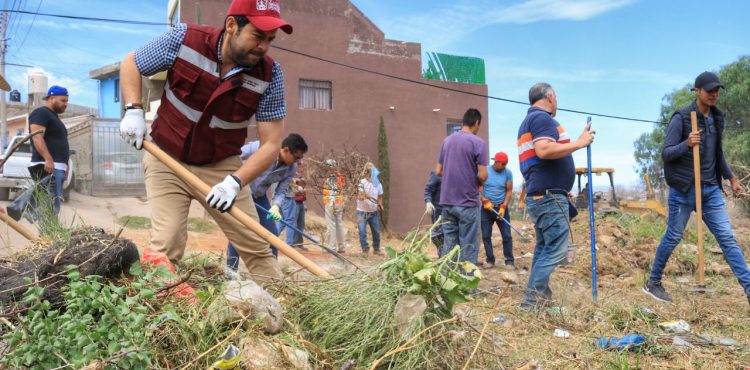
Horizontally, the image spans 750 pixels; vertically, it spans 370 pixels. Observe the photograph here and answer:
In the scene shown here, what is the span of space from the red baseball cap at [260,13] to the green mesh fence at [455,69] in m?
17.0

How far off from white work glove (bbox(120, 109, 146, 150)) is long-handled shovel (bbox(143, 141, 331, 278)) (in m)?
0.04

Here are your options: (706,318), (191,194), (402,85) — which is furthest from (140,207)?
(706,318)

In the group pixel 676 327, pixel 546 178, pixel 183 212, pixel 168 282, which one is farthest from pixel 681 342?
pixel 183 212

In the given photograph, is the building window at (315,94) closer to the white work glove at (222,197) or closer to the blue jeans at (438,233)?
the blue jeans at (438,233)

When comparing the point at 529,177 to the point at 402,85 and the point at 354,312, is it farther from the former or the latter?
the point at 402,85

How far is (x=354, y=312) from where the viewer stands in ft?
7.38

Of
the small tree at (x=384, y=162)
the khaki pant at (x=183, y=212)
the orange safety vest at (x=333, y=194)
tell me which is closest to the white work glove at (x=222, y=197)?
the khaki pant at (x=183, y=212)

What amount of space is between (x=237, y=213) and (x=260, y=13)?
100cm

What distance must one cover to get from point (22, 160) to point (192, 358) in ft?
43.5

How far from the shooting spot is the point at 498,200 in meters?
8.17

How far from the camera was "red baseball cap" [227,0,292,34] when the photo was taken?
9.18 feet

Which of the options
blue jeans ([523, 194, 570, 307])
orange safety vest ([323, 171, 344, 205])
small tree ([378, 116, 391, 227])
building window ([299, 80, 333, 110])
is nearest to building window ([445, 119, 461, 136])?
small tree ([378, 116, 391, 227])

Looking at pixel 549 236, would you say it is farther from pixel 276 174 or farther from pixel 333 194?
pixel 333 194

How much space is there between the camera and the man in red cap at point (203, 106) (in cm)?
294
